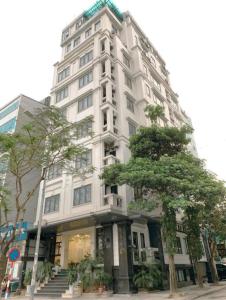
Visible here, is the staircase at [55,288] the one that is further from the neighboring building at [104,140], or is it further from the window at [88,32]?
the window at [88,32]

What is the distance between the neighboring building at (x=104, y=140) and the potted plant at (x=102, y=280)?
2.03ft

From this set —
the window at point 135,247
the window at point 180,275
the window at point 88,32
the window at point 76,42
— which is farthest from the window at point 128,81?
the window at point 180,275

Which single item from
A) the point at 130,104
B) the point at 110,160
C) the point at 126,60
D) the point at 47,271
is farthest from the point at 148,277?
the point at 126,60

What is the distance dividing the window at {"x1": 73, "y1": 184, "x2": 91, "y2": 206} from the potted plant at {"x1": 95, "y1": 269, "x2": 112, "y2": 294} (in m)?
5.32

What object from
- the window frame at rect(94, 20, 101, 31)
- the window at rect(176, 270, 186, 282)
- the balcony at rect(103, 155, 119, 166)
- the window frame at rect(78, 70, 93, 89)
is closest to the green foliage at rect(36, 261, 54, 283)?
the balcony at rect(103, 155, 119, 166)

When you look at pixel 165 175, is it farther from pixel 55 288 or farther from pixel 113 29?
pixel 113 29

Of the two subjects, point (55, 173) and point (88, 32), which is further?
point (88, 32)

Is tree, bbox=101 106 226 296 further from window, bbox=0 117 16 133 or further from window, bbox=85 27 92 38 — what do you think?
window, bbox=85 27 92 38

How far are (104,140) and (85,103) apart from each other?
5763 millimetres

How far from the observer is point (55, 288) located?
17250mm

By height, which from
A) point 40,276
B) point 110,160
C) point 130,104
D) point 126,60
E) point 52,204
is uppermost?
point 126,60

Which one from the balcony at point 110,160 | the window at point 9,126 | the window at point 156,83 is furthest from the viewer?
the window at point 156,83

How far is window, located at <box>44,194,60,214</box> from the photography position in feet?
69.9

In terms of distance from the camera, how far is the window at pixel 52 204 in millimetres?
21297
